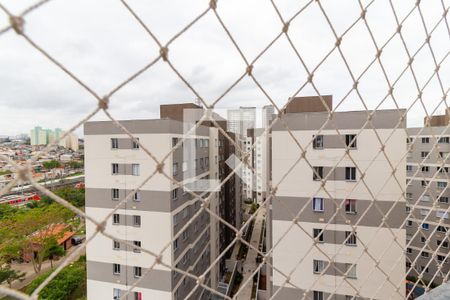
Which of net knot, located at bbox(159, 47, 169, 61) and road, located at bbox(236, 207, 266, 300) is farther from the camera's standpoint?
road, located at bbox(236, 207, 266, 300)

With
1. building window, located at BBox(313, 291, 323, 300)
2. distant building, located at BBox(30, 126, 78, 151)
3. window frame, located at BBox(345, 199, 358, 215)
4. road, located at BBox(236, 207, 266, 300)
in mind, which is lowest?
road, located at BBox(236, 207, 266, 300)

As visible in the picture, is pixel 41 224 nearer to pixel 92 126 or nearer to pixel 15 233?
pixel 15 233

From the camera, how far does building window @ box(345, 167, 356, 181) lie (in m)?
2.92

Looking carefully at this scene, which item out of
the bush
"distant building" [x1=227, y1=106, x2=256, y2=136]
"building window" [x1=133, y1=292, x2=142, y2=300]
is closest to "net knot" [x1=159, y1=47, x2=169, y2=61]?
"building window" [x1=133, y1=292, x2=142, y2=300]

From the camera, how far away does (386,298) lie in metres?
2.95

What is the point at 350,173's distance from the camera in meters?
2.94

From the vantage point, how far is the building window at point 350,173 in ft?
9.57

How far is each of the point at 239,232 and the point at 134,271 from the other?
11.3 ft

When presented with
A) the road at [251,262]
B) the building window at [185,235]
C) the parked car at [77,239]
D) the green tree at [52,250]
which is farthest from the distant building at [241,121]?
the green tree at [52,250]

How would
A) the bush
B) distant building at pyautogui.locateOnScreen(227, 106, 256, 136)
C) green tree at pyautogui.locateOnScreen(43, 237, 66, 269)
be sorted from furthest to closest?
distant building at pyautogui.locateOnScreen(227, 106, 256, 136), green tree at pyautogui.locateOnScreen(43, 237, 66, 269), the bush

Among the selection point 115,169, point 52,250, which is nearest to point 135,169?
point 115,169

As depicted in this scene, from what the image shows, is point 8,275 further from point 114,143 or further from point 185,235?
point 114,143

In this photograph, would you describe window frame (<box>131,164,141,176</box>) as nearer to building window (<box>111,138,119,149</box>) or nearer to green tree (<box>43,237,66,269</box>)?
building window (<box>111,138,119,149</box>)

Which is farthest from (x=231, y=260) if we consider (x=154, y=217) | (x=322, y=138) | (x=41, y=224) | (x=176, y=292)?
(x=322, y=138)
